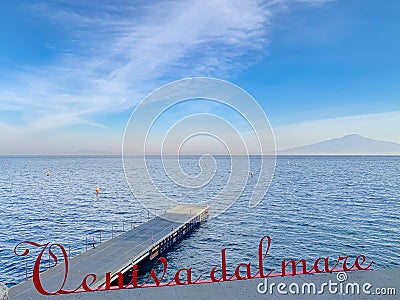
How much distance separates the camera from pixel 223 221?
151ft

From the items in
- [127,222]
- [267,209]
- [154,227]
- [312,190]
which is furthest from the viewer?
[312,190]

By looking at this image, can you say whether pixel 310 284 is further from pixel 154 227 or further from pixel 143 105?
→ pixel 154 227

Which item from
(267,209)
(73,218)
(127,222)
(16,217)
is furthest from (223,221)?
(16,217)

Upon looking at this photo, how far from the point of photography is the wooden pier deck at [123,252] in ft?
72.1

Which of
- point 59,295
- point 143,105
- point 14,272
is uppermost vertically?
point 143,105

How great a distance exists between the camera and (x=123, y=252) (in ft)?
96.9

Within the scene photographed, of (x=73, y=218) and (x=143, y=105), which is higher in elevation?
(x=143, y=105)

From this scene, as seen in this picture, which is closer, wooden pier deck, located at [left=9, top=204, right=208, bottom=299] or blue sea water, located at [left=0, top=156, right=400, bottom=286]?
wooden pier deck, located at [left=9, top=204, right=208, bottom=299]

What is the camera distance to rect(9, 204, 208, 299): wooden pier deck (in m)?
22.0

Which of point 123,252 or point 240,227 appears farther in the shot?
point 240,227

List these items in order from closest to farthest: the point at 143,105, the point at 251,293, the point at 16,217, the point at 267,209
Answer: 1. the point at 251,293
2. the point at 143,105
3. the point at 16,217
4. the point at 267,209

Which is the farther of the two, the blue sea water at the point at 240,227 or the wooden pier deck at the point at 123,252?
the blue sea water at the point at 240,227

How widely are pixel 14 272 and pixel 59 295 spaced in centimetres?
2089

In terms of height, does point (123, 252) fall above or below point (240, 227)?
above
